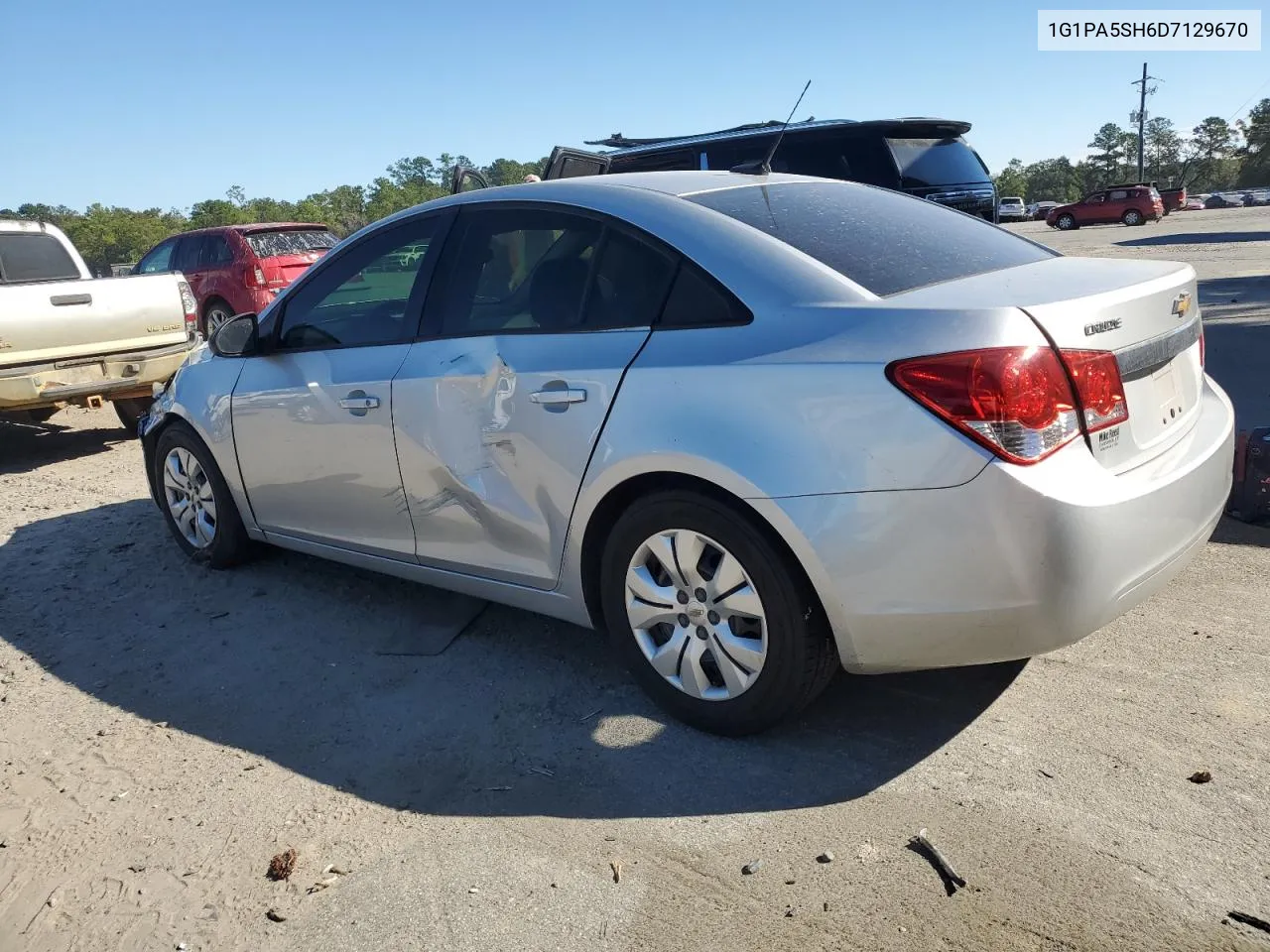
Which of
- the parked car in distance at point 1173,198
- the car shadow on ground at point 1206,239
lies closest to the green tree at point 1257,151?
the parked car in distance at point 1173,198

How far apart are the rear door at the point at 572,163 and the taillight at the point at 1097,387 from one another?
661cm

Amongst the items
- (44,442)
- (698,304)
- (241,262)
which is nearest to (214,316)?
(241,262)

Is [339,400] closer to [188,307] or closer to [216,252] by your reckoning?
[188,307]

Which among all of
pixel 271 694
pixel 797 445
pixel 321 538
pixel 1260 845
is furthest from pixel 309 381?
pixel 1260 845

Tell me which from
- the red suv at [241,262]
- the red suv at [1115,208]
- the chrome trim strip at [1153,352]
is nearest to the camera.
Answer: the chrome trim strip at [1153,352]

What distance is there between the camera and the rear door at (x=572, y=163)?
931 centimetres

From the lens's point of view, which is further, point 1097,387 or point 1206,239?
point 1206,239

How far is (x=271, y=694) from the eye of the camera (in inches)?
149

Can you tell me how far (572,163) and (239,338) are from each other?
6262 mm

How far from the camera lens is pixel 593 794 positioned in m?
3.00

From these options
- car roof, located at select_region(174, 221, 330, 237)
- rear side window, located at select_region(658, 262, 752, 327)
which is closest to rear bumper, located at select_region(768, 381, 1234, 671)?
rear side window, located at select_region(658, 262, 752, 327)

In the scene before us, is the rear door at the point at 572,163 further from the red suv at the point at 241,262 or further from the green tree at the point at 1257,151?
the green tree at the point at 1257,151

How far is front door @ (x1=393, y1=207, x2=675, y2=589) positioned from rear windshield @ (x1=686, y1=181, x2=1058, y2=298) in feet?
1.42

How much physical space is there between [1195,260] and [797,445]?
62.5 ft
